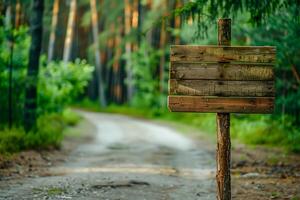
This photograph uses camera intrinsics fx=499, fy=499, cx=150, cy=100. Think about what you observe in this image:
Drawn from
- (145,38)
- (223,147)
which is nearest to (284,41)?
(145,38)

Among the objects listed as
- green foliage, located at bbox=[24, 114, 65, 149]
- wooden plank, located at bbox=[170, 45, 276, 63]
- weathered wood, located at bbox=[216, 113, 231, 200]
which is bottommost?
green foliage, located at bbox=[24, 114, 65, 149]

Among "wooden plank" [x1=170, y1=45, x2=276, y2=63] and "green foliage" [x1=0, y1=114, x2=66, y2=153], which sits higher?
"wooden plank" [x1=170, y1=45, x2=276, y2=63]

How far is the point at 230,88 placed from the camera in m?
7.67

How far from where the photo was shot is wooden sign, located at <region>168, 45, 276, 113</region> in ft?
25.1

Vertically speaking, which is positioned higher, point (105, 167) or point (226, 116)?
point (226, 116)

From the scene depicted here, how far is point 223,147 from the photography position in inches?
308

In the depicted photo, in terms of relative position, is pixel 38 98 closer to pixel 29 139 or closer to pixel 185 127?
pixel 29 139

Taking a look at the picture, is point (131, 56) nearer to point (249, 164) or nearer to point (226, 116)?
point (249, 164)

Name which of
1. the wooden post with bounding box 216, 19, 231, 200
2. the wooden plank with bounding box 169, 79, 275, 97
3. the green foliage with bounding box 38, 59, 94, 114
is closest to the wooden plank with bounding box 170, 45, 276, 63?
the wooden post with bounding box 216, 19, 231, 200

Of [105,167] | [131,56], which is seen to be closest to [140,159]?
[105,167]

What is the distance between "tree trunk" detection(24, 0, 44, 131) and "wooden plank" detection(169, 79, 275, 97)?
9.32 metres

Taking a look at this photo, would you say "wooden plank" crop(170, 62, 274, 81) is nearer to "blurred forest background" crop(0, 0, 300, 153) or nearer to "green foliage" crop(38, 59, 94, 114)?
"blurred forest background" crop(0, 0, 300, 153)

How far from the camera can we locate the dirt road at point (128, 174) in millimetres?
9562

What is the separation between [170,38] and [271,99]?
33.4 meters
